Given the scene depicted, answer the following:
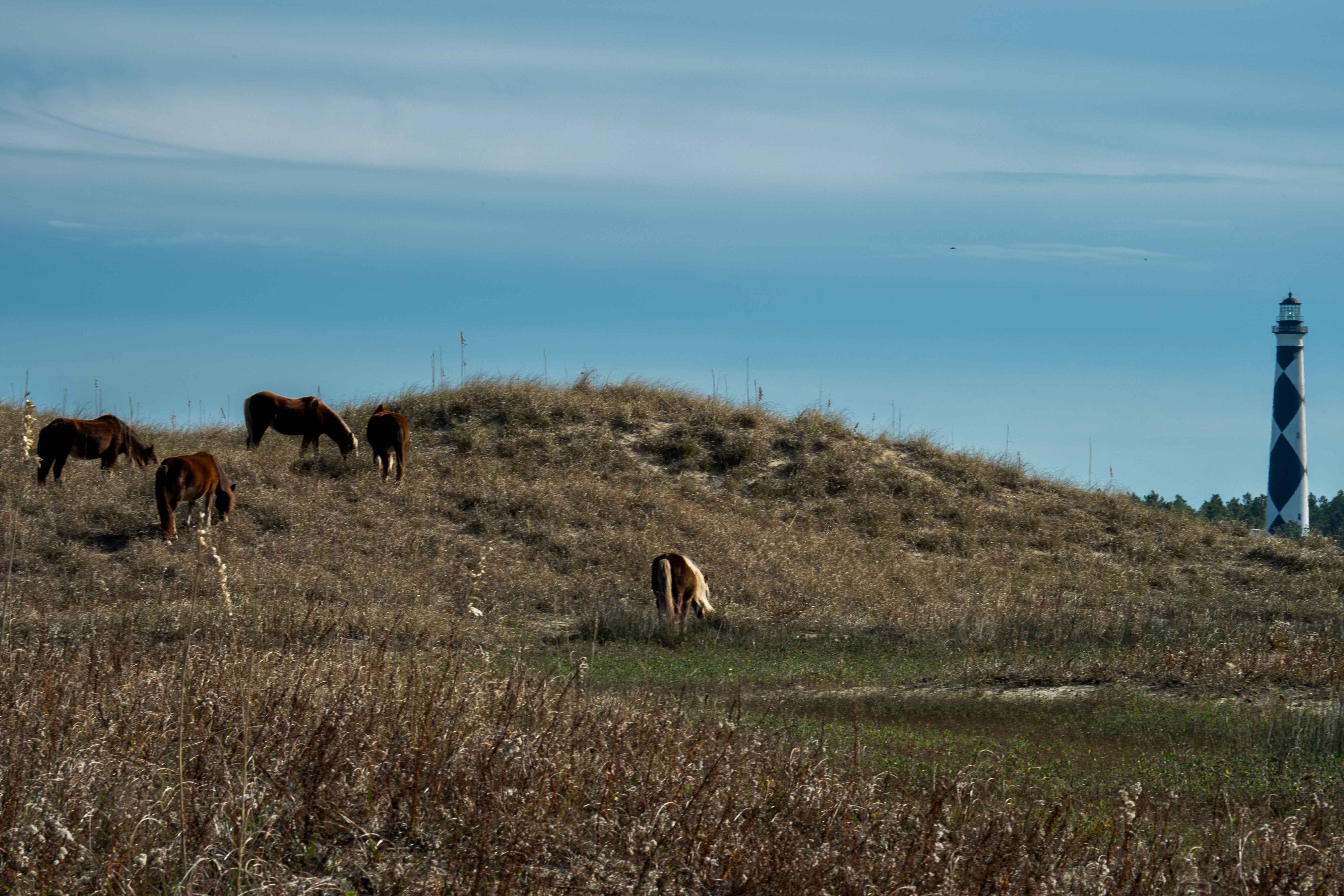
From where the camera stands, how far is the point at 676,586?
17766 mm

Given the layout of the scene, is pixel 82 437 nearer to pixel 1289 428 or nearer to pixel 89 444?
pixel 89 444

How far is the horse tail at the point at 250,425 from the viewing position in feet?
86.1

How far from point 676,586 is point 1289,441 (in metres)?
40.6

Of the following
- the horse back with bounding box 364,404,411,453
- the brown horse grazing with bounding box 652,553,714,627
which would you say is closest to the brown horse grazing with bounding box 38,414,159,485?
the horse back with bounding box 364,404,411,453

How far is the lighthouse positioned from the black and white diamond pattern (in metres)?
0.01

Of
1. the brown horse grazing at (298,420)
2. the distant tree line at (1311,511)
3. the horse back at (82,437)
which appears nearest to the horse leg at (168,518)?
the horse back at (82,437)

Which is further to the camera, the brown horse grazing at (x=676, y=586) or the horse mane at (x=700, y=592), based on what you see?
the horse mane at (x=700, y=592)

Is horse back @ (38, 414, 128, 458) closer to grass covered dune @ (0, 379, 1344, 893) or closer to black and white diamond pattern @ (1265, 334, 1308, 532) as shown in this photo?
grass covered dune @ (0, 379, 1344, 893)

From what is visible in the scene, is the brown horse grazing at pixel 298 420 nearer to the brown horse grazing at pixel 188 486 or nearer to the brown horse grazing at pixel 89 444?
the brown horse grazing at pixel 89 444

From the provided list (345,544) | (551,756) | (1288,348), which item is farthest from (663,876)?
(1288,348)

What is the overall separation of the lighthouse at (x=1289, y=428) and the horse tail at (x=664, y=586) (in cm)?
4045

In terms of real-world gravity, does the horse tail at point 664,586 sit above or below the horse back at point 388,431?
below

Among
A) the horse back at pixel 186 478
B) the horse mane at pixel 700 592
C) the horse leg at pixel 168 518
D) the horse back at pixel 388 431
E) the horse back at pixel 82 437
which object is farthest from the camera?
the horse back at pixel 388 431

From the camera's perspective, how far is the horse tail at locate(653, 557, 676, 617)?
689 inches
